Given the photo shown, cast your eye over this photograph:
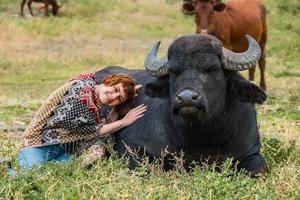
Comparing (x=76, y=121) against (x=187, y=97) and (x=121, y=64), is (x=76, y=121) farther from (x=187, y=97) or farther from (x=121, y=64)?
(x=121, y=64)

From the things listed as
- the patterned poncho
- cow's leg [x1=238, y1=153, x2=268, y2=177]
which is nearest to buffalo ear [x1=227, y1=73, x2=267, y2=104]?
cow's leg [x1=238, y1=153, x2=268, y2=177]

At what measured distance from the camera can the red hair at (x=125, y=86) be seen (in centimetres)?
688

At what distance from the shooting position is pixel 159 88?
6.51 meters

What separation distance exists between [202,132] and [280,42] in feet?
52.8

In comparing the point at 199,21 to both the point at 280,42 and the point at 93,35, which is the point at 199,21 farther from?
the point at 93,35

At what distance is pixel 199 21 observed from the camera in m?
13.0

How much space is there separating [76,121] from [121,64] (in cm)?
1215

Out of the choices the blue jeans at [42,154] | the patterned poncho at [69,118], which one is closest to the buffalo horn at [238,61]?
the patterned poncho at [69,118]

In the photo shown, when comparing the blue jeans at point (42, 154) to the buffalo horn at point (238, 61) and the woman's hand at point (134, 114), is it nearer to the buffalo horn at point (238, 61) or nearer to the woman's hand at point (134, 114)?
the woman's hand at point (134, 114)

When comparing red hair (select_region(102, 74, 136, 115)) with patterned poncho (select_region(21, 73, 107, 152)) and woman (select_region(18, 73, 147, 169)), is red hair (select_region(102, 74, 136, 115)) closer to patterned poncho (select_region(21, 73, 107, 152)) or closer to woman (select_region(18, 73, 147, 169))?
woman (select_region(18, 73, 147, 169))

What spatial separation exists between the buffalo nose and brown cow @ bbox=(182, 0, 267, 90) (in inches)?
278

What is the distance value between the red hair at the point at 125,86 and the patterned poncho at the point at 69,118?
0.17 meters

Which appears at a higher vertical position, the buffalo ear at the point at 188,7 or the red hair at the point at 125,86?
the red hair at the point at 125,86

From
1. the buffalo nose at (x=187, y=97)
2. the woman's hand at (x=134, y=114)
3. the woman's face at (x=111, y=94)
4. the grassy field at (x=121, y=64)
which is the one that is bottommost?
the grassy field at (x=121, y=64)
